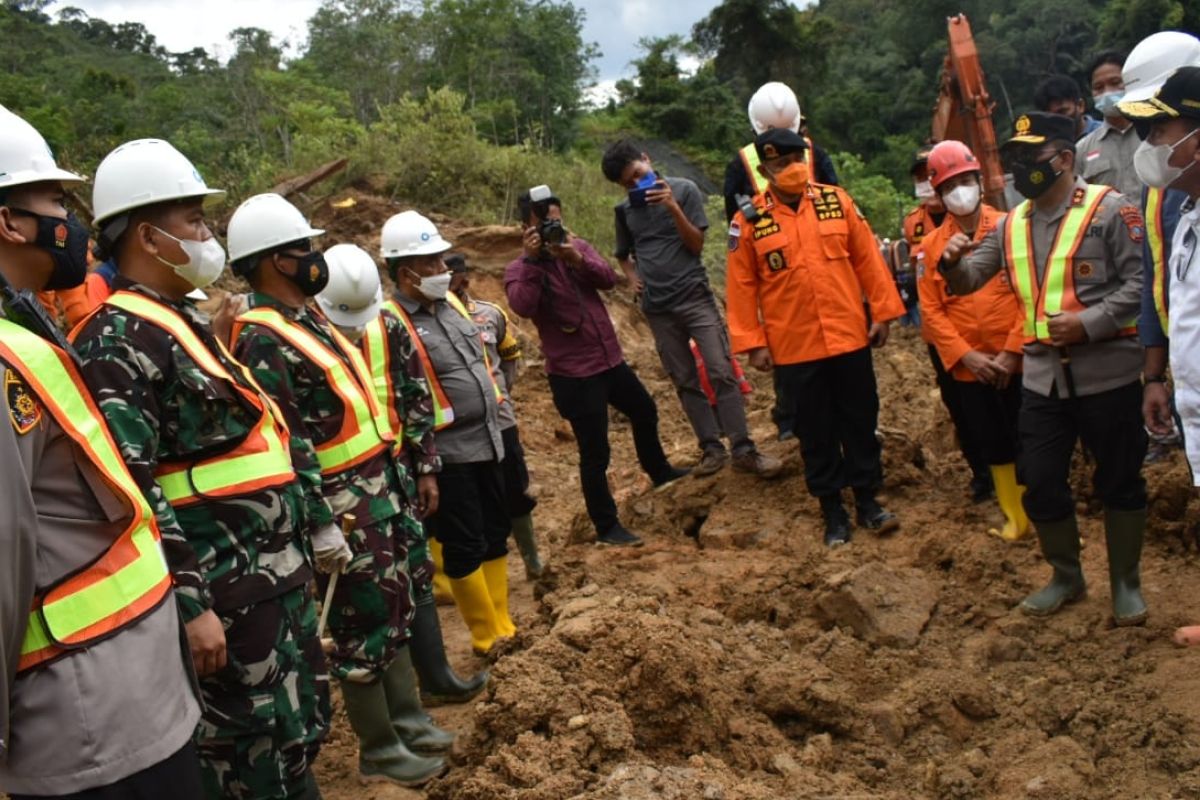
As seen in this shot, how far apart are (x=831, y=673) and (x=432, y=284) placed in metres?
2.37

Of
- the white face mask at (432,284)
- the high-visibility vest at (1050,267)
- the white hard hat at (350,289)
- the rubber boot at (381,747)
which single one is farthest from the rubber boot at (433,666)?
the high-visibility vest at (1050,267)

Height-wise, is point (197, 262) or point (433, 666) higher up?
point (197, 262)

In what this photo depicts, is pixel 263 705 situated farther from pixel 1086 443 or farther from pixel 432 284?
pixel 1086 443

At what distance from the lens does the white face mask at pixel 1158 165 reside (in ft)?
10.7

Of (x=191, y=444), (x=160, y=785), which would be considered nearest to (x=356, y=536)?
(x=191, y=444)

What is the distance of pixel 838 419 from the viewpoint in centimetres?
577

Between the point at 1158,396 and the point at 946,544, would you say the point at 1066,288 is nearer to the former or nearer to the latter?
the point at 1158,396

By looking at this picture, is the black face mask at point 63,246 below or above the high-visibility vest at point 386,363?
above

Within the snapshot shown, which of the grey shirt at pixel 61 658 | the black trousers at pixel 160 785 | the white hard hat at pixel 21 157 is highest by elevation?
the white hard hat at pixel 21 157

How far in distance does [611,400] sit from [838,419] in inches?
54.5

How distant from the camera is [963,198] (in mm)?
5207

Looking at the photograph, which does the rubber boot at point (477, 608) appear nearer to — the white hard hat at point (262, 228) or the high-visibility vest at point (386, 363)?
the high-visibility vest at point (386, 363)

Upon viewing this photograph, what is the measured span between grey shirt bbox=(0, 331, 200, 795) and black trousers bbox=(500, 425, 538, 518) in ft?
11.9

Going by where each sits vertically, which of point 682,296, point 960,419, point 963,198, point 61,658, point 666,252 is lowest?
point 960,419
